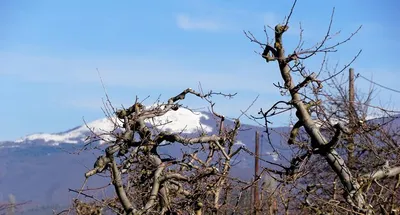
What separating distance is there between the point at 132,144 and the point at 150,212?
0.83 metres

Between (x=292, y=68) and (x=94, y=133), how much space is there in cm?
235

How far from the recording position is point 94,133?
8.21 m

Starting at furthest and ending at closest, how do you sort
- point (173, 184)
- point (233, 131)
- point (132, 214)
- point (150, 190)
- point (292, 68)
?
point (233, 131)
point (173, 184)
point (150, 190)
point (132, 214)
point (292, 68)

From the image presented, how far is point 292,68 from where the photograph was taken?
6.93 metres

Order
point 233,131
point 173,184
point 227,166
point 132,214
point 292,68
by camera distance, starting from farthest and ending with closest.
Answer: point 233,131, point 227,166, point 173,184, point 132,214, point 292,68

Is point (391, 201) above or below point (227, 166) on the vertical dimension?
below

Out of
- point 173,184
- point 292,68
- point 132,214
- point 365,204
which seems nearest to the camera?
point 365,204

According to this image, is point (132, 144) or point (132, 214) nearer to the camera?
point (132, 214)

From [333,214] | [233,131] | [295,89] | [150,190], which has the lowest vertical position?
[333,214]

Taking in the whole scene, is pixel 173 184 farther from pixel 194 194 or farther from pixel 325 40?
pixel 325 40

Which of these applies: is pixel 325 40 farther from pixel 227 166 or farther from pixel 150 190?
pixel 227 166

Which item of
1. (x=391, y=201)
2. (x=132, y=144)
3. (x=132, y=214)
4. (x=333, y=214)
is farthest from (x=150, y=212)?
(x=391, y=201)

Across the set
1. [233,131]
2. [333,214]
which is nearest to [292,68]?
[333,214]

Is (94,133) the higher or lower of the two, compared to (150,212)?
higher
